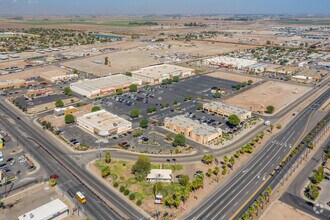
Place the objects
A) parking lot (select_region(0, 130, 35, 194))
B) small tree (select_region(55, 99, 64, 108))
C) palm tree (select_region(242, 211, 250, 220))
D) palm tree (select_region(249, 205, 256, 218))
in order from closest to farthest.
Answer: palm tree (select_region(242, 211, 250, 220))
palm tree (select_region(249, 205, 256, 218))
parking lot (select_region(0, 130, 35, 194))
small tree (select_region(55, 99, 64, 108))

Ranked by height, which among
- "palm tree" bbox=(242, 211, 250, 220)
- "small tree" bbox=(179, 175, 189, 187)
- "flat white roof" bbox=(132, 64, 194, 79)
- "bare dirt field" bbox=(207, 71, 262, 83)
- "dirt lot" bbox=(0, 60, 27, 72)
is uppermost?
"flat white roof" bbox=(132, 64, 194, 79)

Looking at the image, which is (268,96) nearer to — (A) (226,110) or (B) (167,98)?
(A) (226,110)

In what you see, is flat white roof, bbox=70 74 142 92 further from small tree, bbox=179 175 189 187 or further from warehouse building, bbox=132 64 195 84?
small tree, bbox=179 175 189 187

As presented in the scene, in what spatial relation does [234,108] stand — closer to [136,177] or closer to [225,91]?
[225,91]

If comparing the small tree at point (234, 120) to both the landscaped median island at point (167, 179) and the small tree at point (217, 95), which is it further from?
the small tree at point (217, 95)

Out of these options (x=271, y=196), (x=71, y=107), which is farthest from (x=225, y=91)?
(x=271, y=196)

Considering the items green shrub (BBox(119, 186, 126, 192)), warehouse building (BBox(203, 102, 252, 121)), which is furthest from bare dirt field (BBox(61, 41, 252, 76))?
green shrub (BBox(119, 186, 126, 192))
